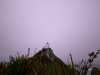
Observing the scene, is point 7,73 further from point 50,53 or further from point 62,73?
point 50,53

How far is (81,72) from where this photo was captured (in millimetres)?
2395

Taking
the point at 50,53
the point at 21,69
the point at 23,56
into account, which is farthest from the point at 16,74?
the point at 50,53

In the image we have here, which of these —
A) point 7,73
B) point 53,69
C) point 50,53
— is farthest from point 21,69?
point 50,53

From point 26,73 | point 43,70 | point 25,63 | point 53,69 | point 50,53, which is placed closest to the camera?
point 53,69

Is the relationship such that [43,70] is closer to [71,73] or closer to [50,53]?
[71,73]

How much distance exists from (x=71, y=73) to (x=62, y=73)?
0.53 feet

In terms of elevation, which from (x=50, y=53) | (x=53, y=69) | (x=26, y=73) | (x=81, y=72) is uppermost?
(x=50, y=53)

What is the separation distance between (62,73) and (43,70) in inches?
16.1

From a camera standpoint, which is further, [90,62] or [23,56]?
[23,56]

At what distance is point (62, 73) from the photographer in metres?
2.42

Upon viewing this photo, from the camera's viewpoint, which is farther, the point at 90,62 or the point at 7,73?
the point at 7,73

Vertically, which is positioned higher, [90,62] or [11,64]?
[11,64]

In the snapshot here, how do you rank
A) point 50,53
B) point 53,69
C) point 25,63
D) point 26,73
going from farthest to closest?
point 50,53
point 25,63
point 26,73
point 53,69

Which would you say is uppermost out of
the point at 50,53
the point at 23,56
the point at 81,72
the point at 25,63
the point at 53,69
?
the point at 50,53
